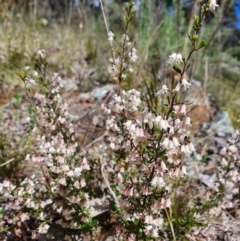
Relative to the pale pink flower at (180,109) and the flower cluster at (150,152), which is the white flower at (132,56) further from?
the pale pink flower at (180,109)

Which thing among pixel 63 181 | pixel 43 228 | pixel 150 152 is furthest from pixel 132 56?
pixel 43 228

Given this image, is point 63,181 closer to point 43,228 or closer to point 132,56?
point 43,228

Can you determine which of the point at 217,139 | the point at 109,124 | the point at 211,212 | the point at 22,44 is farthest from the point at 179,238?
the point at 22,44

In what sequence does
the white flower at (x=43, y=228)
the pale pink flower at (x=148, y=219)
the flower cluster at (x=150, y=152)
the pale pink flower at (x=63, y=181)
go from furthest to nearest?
the white flower at (x=43, y=228)
the pale pink flower at (x=63, y=181)
the pale pink flower at (x=148, y=219)
the flower cluster at (x=150, y=152)

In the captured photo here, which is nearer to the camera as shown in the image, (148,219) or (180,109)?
(180,109)

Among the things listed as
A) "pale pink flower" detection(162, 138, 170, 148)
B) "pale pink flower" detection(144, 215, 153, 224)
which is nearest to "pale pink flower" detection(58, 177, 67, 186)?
"pale pink flower" detection(144, 215, 153, 224)

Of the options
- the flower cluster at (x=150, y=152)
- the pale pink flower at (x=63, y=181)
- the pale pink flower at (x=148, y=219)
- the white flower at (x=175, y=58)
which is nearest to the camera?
the white flower at (x=175, y=58)

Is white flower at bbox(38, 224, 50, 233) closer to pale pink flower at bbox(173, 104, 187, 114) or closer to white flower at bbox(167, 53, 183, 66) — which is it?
pale pink flower at bbox(173, 104, 187, 114)

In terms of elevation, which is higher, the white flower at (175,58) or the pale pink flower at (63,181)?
the white flower at (175,58)

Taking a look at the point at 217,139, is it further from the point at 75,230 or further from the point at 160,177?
the point at 160,177

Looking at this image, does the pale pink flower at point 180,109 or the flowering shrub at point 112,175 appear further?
the flowering shrub at point 112,175

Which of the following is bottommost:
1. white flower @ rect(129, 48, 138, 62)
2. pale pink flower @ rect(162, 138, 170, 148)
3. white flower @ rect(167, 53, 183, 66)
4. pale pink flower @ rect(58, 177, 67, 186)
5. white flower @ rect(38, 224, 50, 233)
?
white flower @ rect(38, 224, 50, 233)

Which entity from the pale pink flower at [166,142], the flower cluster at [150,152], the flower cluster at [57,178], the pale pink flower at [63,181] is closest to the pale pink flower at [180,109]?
the flower cluster at [150,152]
